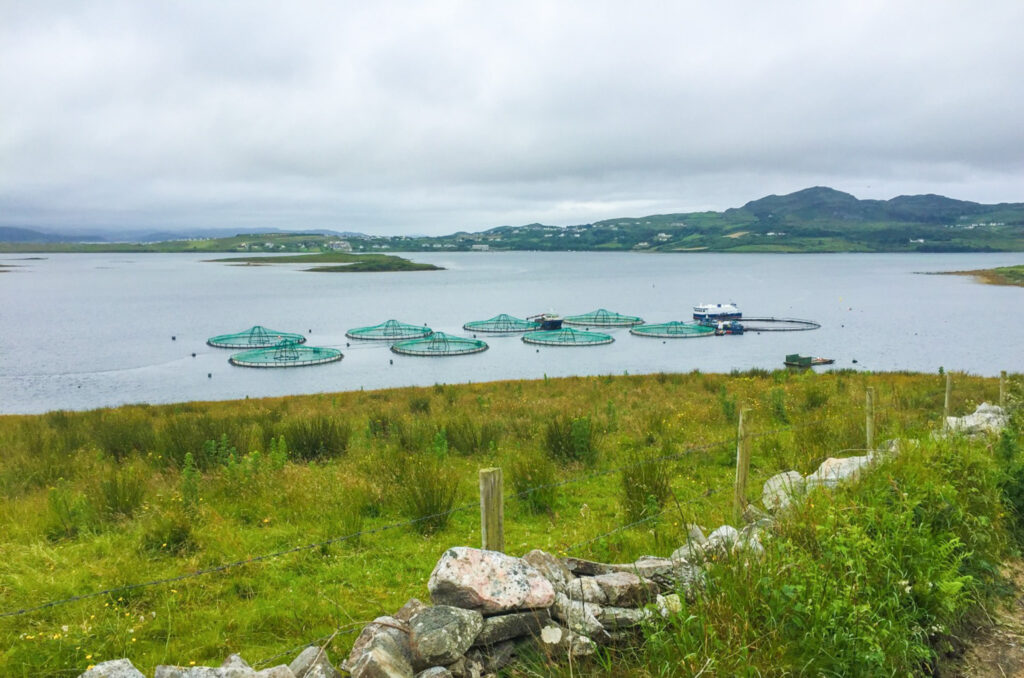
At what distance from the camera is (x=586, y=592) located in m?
5.23

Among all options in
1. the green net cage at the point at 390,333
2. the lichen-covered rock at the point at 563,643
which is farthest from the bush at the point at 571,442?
the green net cage at the point at 390,333

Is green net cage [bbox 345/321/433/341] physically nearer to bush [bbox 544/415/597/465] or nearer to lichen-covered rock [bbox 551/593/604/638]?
bush [bbox 544/415/597/465]

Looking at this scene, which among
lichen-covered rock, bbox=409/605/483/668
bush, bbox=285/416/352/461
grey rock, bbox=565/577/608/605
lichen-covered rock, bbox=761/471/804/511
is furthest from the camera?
bush, bbox=285/416/352/461

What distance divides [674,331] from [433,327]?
41718 mm

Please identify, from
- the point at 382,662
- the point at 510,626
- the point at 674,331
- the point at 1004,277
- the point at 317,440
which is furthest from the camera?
the point at 1004,277

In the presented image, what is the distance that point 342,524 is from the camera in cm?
866

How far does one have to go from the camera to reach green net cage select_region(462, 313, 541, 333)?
337 feet

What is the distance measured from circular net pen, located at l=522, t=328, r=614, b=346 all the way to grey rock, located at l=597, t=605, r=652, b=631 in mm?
82697

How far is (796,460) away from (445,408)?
1320 cm

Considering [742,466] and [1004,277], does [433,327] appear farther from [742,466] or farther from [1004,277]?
[1004,277]

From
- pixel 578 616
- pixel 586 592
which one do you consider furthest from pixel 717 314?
pixel 578 616

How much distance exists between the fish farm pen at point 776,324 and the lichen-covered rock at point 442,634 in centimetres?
10139

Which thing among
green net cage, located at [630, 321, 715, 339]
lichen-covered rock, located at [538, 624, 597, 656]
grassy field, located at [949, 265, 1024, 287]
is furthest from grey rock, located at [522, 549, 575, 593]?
grassy field, located at [949, 265, 1024, 287]

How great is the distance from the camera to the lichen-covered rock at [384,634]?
4566 mm
